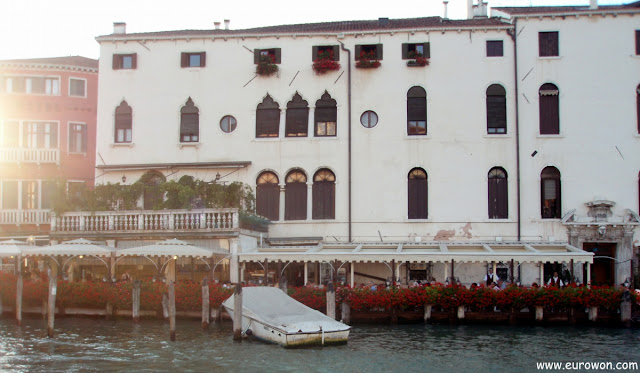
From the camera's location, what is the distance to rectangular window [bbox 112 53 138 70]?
33.1 meters

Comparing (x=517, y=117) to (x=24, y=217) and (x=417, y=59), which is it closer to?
(x=417, y=59)

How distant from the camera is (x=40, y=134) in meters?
34.4

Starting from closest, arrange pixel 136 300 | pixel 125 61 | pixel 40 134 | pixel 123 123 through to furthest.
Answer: pixel 136 300
pixel 123 123
pixel 125 61
pixel 40 134

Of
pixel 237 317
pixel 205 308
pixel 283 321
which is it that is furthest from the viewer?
pixel 205 308

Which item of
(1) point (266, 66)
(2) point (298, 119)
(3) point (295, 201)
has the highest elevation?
(1) point (266, 66)

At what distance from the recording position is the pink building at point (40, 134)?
3334 centimetres

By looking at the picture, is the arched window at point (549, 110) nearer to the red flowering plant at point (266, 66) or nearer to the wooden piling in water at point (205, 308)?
the red flowering plant at point (266, 66)

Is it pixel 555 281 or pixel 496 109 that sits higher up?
pixel 496 109

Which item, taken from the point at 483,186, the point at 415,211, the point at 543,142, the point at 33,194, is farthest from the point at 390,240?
the point at 33,194

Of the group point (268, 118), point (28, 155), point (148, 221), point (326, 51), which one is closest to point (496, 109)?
point (326, 51)

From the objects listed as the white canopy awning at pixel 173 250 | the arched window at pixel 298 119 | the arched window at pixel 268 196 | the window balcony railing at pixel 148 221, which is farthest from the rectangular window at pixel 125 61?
the white canopy awning at pixel 173 250

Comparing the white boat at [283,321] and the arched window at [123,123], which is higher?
the arched window at [123,123]

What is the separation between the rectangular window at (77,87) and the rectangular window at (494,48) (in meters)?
16.3

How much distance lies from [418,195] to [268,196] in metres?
5.55
